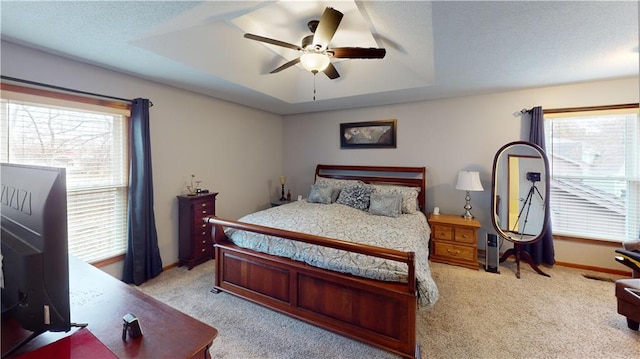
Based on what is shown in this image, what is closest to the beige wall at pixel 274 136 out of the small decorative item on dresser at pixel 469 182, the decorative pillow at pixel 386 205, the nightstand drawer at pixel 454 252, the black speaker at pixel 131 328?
the small decorative item on dresser at pixel 469 182

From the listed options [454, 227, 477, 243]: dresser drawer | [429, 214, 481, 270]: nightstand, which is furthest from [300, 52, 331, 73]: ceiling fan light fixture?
[454, 227, 477, 243]: dresser drawer

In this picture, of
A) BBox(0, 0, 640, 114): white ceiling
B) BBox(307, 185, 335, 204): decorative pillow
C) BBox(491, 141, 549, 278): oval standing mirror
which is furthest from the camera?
BBox(307, 185, 335, 204): decorative pillow

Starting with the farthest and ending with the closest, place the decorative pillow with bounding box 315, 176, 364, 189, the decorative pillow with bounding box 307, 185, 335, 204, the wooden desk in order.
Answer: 1. the decorative pillow with bounding box 315, 176, 364, 189
2. the decorative pillow with bounding box 307, 185, 335, 204
3. the wooden desk

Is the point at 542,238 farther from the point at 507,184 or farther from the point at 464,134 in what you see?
the point at 464,134

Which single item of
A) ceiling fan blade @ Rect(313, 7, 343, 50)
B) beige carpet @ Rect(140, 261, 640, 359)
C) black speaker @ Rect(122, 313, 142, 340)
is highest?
ceiling fan blade @ Rect(313, 7, 343, 50)

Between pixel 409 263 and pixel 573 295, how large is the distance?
234 centimetres

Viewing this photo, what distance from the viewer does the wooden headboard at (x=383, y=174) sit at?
412 cm

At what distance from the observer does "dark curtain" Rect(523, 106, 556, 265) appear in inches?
133

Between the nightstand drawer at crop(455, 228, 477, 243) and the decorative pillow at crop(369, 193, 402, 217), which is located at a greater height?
the decorative pillow at crop(369, 193, 402, 217)

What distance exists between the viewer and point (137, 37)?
7.03ft

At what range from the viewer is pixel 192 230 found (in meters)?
3.43

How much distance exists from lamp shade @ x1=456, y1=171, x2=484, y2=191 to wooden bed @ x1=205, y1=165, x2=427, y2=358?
2.15m

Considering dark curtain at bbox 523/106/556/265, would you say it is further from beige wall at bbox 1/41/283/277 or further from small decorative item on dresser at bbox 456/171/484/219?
beige wall at bbox 1/41/283/277

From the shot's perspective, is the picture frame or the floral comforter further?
the picture frame
